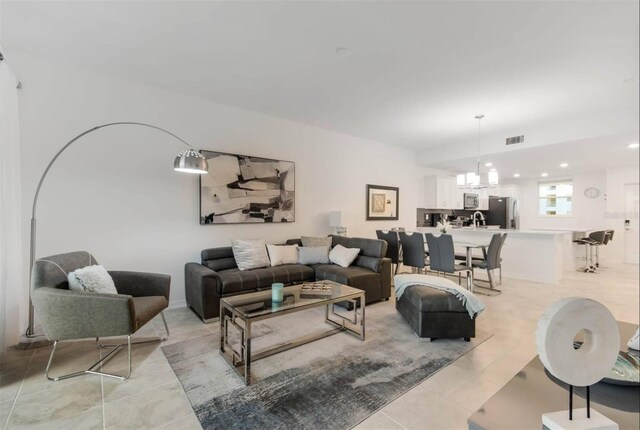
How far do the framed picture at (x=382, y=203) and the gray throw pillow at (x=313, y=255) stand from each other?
6.16ft

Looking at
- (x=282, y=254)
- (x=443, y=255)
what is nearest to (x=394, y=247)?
(x=443, y=255)

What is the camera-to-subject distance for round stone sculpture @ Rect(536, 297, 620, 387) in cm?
65

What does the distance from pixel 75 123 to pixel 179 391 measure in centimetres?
287

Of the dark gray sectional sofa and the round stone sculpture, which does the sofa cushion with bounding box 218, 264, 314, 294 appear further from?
the round stone sculpture

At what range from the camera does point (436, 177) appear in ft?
22.8

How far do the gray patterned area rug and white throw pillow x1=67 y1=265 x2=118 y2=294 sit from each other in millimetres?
735

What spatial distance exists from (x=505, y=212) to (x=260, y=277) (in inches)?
268

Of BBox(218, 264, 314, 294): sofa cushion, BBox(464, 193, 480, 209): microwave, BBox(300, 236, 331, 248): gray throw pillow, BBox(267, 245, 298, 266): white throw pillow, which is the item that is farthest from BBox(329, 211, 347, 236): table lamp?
BBox(464, 193, 480, 209): microwave

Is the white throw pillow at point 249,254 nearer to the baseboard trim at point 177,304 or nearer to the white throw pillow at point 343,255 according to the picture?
the baseboard trim at point 177,304

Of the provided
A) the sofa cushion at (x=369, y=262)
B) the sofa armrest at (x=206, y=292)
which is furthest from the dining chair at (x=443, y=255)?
Answer: the sofa armrest at (x=206, y=292)

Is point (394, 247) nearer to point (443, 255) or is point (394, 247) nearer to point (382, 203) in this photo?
point (443, 255)

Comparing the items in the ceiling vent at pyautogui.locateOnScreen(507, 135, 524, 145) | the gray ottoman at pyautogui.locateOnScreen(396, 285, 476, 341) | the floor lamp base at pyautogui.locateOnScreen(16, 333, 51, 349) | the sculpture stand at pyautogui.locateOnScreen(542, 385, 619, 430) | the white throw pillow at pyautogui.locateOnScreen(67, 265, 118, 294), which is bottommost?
the floor lamp base at pyautogui.locateOnScreen(16, 333, 51, 349)

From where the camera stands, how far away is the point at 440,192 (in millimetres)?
6996

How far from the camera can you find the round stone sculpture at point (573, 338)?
2.13ft
